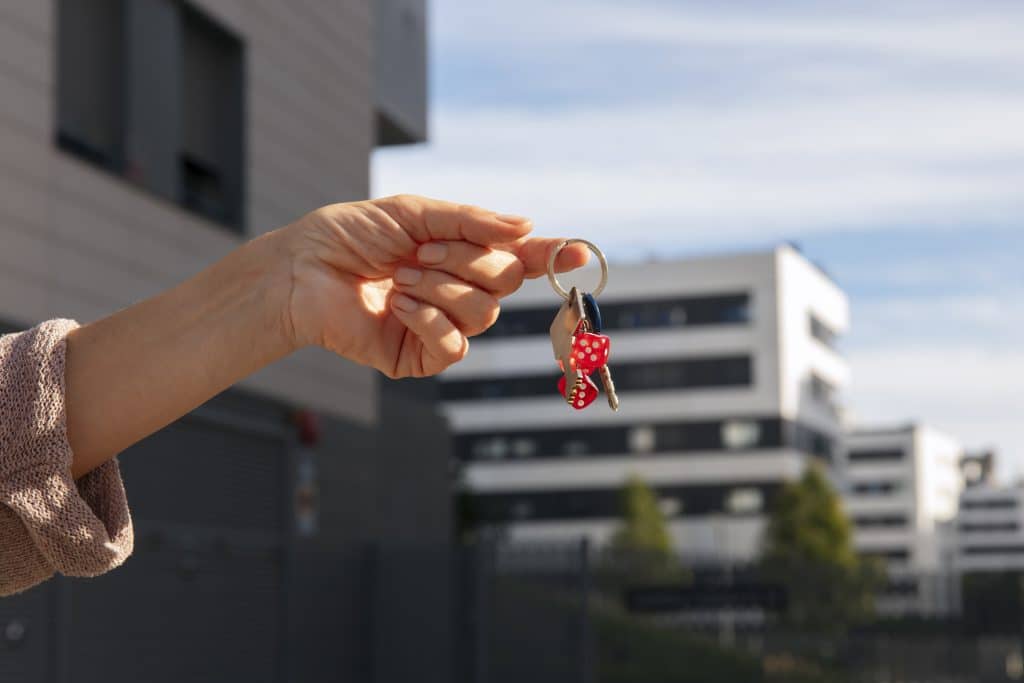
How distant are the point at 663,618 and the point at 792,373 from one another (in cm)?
5224

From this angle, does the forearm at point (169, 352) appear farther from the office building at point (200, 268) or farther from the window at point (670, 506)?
the window at point (670, 506)

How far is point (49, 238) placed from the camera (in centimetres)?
1220

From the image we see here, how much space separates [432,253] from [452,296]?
63 millimetres

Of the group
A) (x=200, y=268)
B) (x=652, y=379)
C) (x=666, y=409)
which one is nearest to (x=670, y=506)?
(x=666, y=409)

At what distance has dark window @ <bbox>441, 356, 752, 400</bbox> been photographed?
74.8m

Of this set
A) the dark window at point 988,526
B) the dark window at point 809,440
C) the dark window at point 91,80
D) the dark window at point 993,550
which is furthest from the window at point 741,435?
the dark window at point 993,550

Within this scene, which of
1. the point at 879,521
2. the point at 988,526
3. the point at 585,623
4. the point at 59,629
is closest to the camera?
the point at 59,629

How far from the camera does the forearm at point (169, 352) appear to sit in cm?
221

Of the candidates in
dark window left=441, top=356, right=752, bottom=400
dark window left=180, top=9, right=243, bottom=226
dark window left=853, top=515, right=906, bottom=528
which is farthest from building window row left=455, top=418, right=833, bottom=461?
dark window left=180, top=9, right=243, bottom=226

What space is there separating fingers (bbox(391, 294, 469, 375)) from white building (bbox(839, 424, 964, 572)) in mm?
111445

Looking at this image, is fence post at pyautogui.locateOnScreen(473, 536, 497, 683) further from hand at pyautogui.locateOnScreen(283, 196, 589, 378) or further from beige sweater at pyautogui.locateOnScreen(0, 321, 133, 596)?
hand at pyautogui.locateOnScreen(283, 196, 589, 378)

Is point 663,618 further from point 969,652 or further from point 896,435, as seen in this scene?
point 896,435

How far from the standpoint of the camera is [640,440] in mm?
76188

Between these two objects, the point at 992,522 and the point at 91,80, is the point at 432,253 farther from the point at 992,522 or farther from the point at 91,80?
the point at 992,522
